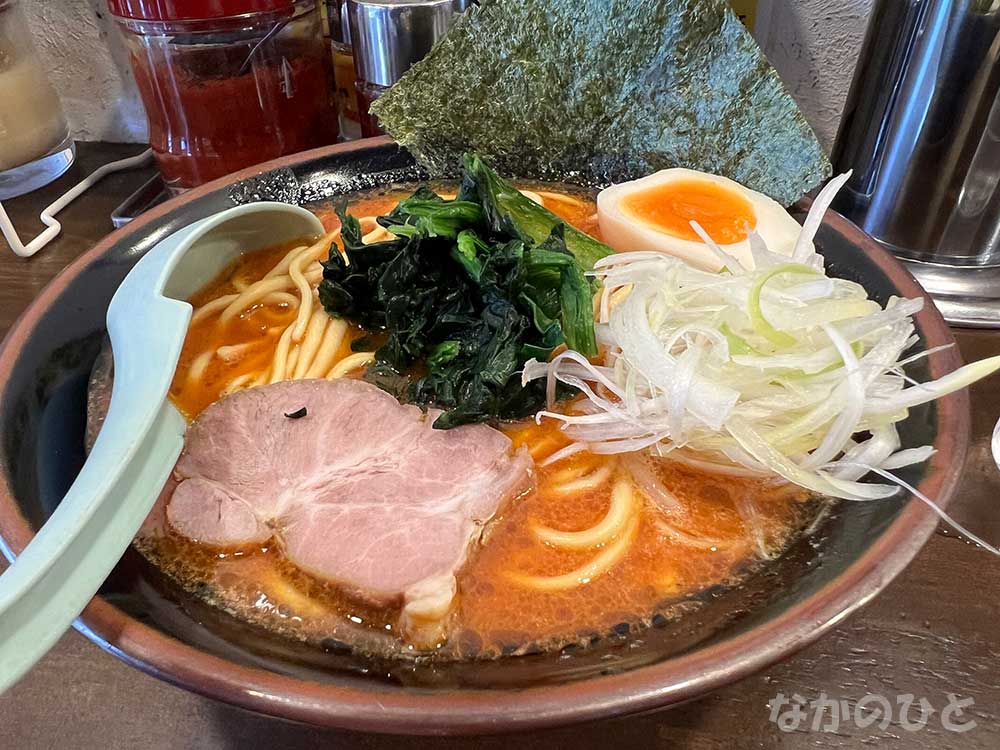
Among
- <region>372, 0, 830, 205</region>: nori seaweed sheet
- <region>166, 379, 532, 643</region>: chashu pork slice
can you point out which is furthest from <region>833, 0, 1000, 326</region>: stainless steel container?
<region>166, 379, 532, 643</region>: chashu pork slice

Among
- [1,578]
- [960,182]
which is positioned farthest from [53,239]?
[960,182]

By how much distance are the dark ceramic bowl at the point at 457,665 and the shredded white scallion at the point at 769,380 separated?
6 centimetres

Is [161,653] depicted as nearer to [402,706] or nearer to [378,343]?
[402,706]

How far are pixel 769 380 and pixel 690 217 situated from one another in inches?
21.2

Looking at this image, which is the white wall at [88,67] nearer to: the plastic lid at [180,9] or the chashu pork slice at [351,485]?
the plastic lid at [180,9]

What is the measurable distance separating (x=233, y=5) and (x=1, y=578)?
1.35 m

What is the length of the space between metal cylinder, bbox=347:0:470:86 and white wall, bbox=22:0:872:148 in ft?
2.79

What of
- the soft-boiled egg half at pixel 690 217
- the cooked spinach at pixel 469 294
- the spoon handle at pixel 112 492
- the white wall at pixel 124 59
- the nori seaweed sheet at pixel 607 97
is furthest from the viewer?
the white wall at pixel 124 59

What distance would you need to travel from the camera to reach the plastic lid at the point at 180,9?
4.87 ft

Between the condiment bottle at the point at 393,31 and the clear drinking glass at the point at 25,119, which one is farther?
the clear drinking glass at the point at 25,119

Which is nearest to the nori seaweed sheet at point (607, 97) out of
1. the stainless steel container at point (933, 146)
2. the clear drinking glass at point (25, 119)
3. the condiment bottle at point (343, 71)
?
the stainless steel container at point (933, 146)

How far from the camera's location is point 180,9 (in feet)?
4.89

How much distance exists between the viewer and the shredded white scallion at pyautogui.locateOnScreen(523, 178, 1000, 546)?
87cm

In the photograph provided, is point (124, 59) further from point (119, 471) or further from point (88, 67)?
point (119, 471)
